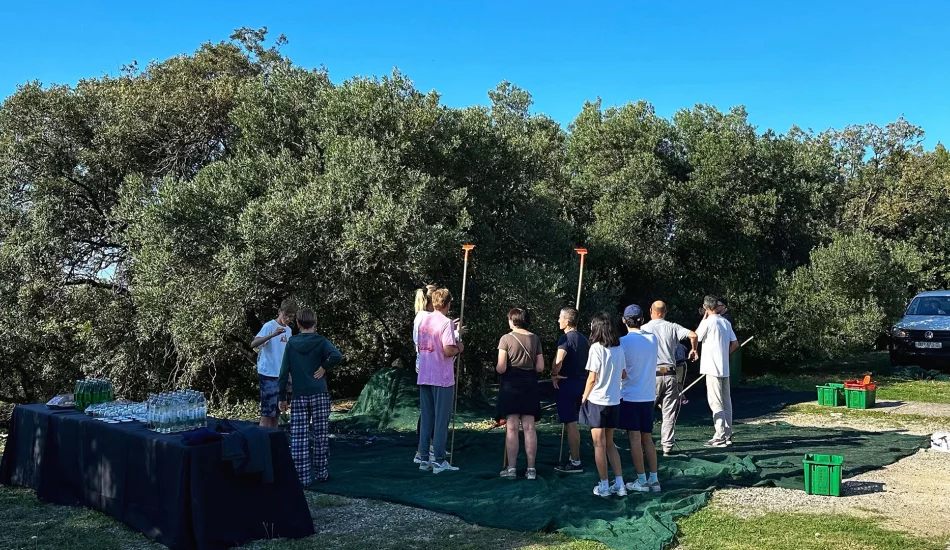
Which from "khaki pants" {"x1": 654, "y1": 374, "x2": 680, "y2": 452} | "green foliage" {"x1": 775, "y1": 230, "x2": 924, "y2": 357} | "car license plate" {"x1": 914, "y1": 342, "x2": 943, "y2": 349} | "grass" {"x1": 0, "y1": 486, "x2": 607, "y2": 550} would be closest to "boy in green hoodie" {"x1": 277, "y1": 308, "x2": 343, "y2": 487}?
"grass" {"x1": 0, "y1": 486, "x2": 607, "y2": 550}

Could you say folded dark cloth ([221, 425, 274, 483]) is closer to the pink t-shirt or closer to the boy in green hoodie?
the boy in green hoodie

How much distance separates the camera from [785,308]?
1648 cm

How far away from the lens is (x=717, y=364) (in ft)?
28.4

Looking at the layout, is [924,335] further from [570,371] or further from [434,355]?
[434,355]

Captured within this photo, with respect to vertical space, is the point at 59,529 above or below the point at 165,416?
below

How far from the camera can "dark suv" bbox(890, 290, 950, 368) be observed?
1616 centimetres

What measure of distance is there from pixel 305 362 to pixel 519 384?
1.85 m

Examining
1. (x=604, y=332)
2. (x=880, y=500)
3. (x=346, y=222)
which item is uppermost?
(x=346, y=222)

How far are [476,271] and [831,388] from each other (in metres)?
5.91

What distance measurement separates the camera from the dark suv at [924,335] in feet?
53.0

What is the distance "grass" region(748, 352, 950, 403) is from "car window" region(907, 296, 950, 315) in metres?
1.42

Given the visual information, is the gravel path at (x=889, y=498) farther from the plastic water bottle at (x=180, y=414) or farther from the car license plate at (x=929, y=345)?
the car license plate at (x=929, y=345)

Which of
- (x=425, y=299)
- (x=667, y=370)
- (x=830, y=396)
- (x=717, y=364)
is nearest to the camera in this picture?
(x=425, y=299)

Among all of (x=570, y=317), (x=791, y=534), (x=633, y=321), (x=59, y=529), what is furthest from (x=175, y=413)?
(x=791, y=534)
